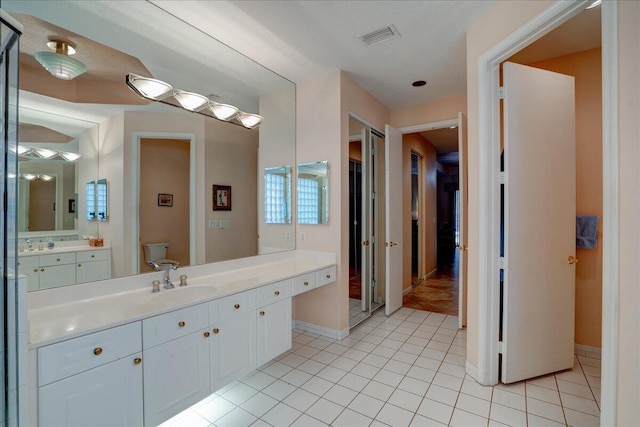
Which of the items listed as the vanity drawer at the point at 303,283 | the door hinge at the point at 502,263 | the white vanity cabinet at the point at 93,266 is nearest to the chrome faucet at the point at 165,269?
the white vanity cabinet at the point at 93,266

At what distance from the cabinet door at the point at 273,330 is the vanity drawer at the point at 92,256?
104 centimetres

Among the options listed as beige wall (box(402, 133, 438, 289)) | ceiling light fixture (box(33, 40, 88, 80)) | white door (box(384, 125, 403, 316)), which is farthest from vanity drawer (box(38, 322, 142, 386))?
beige wall (box(402, 133, 438, 289))

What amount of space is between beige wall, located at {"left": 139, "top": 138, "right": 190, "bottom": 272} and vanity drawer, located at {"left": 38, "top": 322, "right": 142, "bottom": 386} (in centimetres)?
66

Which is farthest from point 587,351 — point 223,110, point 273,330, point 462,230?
point 223,110

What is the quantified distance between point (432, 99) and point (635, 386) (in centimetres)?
336

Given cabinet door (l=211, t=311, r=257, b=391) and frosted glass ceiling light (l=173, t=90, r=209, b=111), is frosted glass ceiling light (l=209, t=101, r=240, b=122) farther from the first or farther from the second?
cabinet door (l=211, t=311, r=257, b=391)

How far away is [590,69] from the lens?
255 centimetres

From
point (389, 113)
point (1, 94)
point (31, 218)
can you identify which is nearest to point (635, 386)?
point (1, 94)

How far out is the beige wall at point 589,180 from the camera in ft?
8.16

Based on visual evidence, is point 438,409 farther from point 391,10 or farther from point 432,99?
point 432,99

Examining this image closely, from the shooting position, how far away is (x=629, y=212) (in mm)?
1168

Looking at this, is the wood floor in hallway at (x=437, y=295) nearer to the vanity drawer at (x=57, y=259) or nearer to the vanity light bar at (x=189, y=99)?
the vanity light bar at (x=189, y=99)

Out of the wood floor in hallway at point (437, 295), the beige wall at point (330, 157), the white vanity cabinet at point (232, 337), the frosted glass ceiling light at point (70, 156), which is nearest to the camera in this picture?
the frosted glass ceiling light at point (70, 156)

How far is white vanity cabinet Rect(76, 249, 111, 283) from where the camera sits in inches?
64.1
